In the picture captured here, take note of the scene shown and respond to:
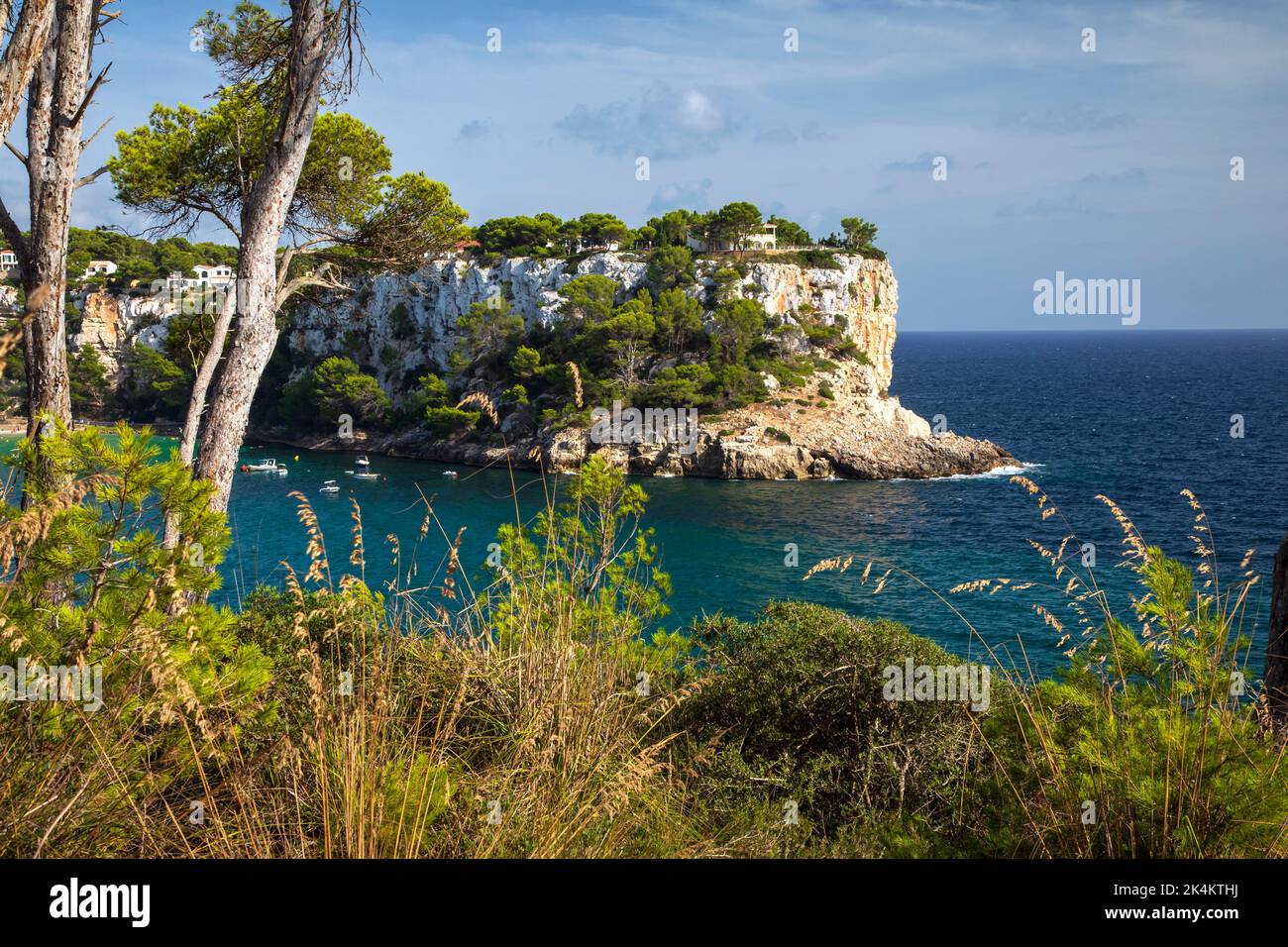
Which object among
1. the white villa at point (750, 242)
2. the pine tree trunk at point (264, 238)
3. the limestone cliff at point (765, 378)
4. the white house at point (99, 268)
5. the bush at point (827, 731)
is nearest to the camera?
the bush at point (827, 731)

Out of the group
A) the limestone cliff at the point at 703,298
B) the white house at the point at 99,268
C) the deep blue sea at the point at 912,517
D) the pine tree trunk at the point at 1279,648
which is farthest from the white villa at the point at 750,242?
the pine tree trunk at the point at 1279,648

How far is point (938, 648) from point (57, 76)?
22.6 feet

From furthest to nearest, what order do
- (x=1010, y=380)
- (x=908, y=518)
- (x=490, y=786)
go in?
(x=1010, y=380) < (x=908, y=518) < (x=490, y=786)

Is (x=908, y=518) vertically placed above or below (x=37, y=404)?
below

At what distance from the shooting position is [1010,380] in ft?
310

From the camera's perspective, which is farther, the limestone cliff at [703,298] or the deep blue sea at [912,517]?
the limestone cliff at [703,298]

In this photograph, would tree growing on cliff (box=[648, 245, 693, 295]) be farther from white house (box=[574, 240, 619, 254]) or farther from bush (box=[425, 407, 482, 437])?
bush (box=[425, 407, 482, 437])

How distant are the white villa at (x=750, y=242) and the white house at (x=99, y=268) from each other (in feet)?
125

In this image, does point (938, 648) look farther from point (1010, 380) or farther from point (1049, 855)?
point (1010, 380)

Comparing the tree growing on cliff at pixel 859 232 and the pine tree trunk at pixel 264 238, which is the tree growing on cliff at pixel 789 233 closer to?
the tree growing on cliff at pixel 859 232

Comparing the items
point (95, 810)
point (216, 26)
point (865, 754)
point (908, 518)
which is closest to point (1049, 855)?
point (865, 754)

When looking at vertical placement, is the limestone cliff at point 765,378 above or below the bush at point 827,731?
above

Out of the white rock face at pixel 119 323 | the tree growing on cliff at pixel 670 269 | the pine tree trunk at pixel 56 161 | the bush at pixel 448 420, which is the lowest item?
the bush at pixel 448 420

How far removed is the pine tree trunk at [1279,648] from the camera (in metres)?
3.77
